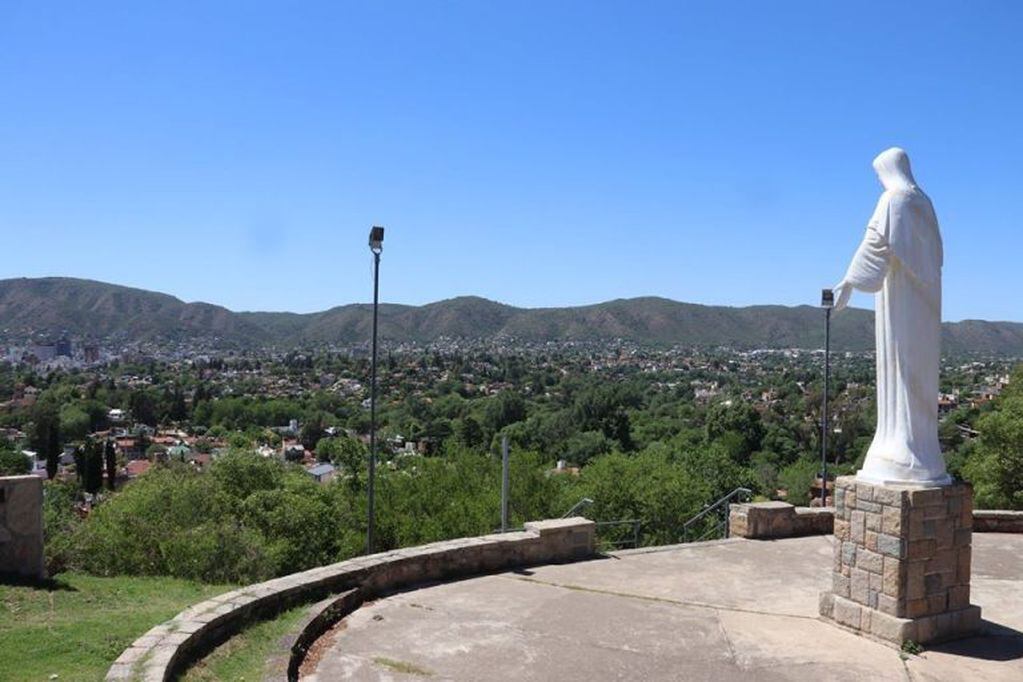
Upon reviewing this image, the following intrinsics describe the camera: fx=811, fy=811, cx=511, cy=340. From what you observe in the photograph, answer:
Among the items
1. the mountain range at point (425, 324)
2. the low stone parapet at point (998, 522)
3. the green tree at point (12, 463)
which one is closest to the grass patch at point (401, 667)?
the low stone parapet at point (998, 522)

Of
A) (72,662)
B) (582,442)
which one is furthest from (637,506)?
(582,442)

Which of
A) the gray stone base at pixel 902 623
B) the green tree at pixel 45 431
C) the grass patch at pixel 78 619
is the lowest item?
the green tree at pixel 45 431

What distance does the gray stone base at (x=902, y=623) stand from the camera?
6.92 metres

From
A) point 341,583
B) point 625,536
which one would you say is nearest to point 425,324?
point 625,536

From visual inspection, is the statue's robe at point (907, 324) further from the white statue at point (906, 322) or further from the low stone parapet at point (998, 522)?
the low stone parapet at point (998, 522)

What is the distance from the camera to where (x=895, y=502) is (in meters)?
6.92

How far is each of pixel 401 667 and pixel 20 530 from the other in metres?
5.66

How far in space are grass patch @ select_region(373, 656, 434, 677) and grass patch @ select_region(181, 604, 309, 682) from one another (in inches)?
31.1

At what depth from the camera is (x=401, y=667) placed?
6.32m

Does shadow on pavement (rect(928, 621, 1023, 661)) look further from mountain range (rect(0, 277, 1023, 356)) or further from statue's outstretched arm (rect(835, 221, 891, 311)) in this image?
mountain range (rect(0, 277, 1023, 356))

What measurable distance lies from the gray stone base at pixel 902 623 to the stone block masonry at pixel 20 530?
8.64 m

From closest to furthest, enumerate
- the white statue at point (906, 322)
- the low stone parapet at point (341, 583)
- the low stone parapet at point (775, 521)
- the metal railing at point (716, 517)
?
the low stone parapet at point (341, 583) < the white statue at point (906, 322) < the low stone parapet at point (775, 521) < the metal railing at point (716, 517)

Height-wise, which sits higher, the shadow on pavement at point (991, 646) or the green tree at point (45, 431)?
the shadow on pavement at point (991, 646)

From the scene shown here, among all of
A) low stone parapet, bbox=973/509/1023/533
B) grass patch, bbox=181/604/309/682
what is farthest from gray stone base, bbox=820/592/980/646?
low stone parapet, bbox=973/509/1023/533
